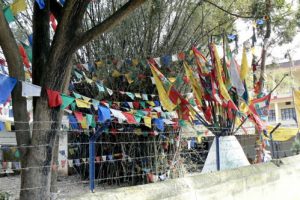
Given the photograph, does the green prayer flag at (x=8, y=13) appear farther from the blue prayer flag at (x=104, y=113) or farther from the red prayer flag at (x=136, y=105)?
the red prayer flag at (x=136, y=105)

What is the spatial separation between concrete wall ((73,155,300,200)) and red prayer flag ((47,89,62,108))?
1667 millimetres

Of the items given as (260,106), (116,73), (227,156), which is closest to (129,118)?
(227,156)

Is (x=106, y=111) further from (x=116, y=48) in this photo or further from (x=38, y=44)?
(x=116, y=48)

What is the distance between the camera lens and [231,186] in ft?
17.5

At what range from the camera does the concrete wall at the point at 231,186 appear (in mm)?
3867

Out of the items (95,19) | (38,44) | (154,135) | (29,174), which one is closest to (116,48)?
(95,19)

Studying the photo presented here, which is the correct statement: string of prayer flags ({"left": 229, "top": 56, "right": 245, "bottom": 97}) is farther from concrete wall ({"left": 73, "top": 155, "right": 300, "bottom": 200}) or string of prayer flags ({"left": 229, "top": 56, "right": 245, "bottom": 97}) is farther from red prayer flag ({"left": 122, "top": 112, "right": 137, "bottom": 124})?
red prayer flag ({"left": 122, "top": 112, "right": 137, "bottom": 124})

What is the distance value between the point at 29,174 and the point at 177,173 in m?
6.57

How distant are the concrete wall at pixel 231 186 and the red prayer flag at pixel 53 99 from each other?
5.47ft

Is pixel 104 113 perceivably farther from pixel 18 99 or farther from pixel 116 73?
pixel 116 73

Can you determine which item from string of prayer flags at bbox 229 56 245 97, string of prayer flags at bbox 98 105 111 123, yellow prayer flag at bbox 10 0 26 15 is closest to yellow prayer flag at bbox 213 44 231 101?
string of prayer flags at bbox 229 56 245 97

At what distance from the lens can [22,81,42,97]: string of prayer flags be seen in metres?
4.58

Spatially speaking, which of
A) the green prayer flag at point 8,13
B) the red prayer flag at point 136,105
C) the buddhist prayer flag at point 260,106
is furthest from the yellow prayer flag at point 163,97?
the green prayer flag at point 8,13

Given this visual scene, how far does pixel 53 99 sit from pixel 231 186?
273 centimetres
